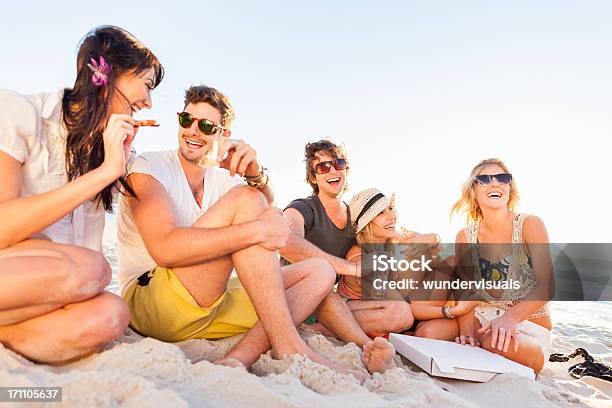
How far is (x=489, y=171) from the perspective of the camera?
409 cm

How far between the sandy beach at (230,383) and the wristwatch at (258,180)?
0.93 m

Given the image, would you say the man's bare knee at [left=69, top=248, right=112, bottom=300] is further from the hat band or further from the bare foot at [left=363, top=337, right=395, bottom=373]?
the hat band

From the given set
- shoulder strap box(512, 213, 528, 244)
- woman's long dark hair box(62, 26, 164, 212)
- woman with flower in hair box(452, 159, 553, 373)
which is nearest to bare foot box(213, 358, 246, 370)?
woman's long dark hair box(62, 26, 164, 212)

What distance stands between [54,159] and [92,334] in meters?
0.80

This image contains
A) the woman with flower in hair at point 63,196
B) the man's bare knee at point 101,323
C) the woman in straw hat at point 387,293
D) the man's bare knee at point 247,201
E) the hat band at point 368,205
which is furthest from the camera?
the hat band at point 368,205

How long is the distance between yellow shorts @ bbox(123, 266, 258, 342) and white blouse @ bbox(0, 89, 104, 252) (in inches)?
18.9

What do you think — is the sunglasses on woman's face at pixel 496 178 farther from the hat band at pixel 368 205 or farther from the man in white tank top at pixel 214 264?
the man in white tank top at pixel 214 264

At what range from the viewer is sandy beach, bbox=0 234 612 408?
1.70 m

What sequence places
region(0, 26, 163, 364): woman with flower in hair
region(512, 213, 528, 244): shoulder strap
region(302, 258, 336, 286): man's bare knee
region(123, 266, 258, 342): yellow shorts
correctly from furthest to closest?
region(512, 213, 528, 244): shoulder strap → region(302, 258, 336, 286): man's bare knee → region(123, 266, 258, 342): yellow shorts → region(0, 26, 163, 364): woman with flower in hair

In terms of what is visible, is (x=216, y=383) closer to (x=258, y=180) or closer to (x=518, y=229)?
(x=258, y=180)

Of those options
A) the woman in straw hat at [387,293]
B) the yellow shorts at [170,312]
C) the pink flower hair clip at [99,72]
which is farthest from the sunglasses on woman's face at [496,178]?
the pink flower hair clip at [99,72]

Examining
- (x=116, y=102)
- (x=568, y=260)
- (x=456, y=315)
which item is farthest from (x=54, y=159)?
(x=568, y=260)

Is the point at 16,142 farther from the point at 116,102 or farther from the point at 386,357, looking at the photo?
the point at 386,357

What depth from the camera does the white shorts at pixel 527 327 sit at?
3525mm
